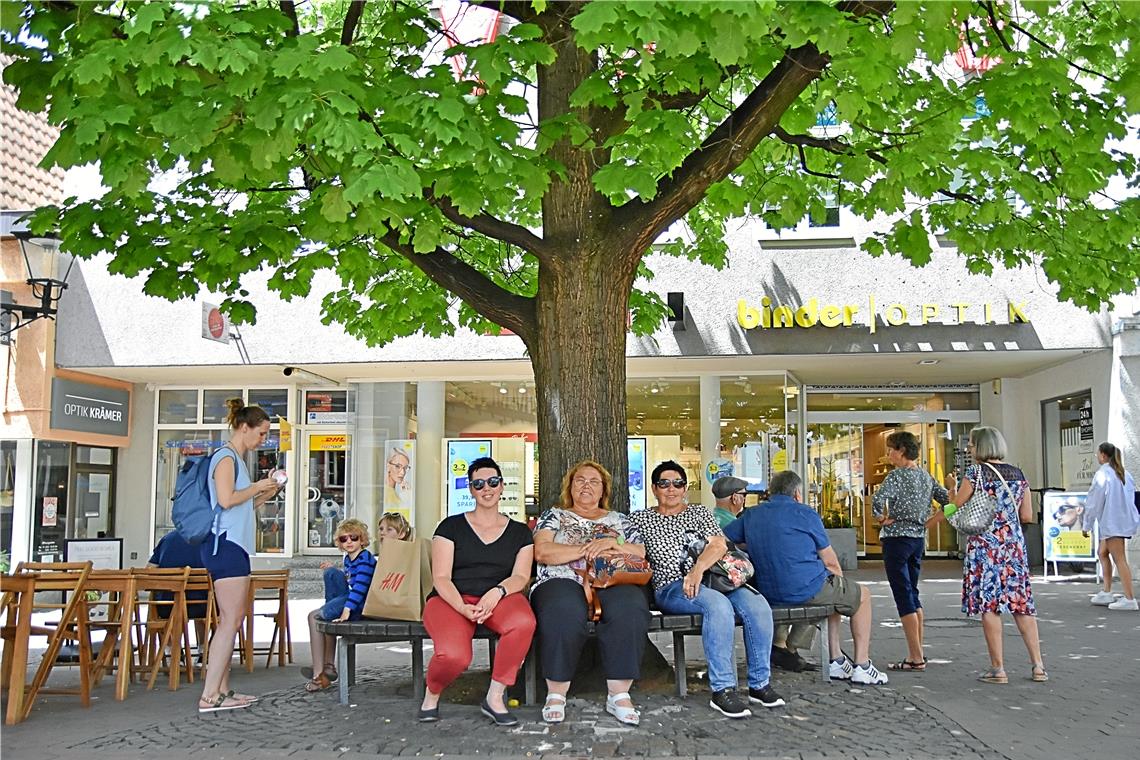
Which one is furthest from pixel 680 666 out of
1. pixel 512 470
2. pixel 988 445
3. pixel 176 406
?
pixel 176 406

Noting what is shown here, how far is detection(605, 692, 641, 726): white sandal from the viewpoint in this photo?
6273mm

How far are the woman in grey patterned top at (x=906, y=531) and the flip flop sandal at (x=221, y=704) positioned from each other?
442cm

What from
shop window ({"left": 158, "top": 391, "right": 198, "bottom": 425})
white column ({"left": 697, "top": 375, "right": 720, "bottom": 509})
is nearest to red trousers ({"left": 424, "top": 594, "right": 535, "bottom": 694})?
white column ({"left": 697, "top": 375, "right": 720, "bottom": 509})

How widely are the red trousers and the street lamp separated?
10.2 metres

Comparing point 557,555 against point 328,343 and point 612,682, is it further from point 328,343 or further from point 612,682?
point 328,343

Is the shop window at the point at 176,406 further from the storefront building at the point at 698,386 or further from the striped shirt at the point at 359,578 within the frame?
the striped shirt at the point at 359,578

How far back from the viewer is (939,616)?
11.9 meters

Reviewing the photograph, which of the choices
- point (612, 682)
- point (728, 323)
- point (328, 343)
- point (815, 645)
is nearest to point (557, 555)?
point (612, 682)

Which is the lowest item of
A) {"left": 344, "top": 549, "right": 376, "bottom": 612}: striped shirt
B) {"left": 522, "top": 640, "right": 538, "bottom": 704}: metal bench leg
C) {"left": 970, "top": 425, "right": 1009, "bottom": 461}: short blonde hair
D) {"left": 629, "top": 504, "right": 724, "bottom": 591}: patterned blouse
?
{"left": 522, "top": 640, "right": 538, "bottom": 704}: metal bench leg

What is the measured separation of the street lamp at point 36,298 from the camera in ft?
49.8

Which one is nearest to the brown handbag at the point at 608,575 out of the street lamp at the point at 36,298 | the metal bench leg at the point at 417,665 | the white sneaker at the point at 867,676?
the metal bench leg at the point at 417,665

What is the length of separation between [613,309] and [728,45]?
2.81m

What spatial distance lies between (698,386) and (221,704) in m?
11.1

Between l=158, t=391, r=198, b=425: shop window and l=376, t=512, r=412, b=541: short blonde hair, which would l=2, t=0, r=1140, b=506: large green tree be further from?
l=158, t=391, r=198, b=425: shop window
